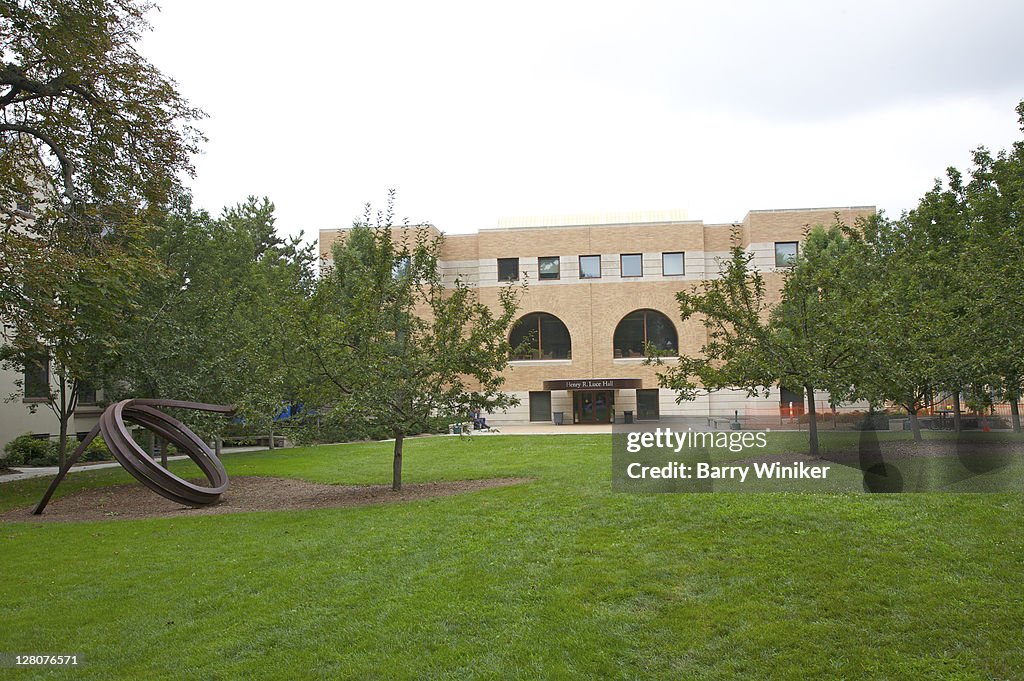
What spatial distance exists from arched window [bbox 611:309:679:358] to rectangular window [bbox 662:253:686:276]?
2403mm

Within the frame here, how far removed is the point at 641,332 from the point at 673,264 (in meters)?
4.27

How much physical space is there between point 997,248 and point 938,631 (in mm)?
13824

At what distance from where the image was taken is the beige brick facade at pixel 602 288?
41.8 metres

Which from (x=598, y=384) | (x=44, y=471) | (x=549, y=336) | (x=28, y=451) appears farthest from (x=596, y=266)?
(x=28, y=451)

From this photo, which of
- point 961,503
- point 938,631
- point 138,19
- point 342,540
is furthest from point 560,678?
point 138,19

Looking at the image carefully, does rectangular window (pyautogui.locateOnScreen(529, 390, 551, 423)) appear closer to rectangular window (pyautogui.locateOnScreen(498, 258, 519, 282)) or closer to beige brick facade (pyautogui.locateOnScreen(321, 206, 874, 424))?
beige brick facade (pyautogui.locateOnScreen(321, 206, 874, 424))

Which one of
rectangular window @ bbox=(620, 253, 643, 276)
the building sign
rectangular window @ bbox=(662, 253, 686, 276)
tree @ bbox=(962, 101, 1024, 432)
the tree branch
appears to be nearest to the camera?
tree @ bbox=(962, 101, 1024, 432)

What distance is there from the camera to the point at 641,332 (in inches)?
1656

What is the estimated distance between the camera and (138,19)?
18188 millimetres

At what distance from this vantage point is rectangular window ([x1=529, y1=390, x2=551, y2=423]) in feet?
140

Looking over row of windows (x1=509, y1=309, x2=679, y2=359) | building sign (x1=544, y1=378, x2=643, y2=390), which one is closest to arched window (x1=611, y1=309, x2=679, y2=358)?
row of windows (x1=509, y1=309, x2=679, y2=359)

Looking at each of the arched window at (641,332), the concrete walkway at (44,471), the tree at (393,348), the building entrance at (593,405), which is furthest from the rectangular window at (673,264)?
the tree at (393,348)

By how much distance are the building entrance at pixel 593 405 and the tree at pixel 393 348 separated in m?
26.9

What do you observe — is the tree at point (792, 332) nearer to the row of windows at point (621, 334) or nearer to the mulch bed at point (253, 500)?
the mulch bed at point (253, 500)
